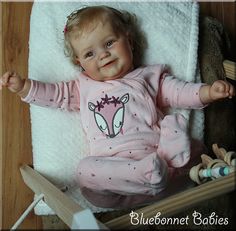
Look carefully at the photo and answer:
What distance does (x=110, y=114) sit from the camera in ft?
3.01

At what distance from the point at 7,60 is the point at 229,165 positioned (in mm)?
600

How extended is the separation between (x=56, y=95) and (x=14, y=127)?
7.0 inches

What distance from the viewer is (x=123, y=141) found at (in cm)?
89

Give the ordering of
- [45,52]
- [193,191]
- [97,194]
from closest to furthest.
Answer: [193,191] < [97,194] < [45,52]

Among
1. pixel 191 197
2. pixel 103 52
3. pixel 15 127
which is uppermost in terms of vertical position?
pixel 103 52

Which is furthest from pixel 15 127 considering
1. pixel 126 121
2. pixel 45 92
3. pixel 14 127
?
pixel 126 121

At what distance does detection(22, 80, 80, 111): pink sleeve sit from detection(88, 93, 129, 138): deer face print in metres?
0.05

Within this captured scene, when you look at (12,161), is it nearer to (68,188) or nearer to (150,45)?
(68,188)

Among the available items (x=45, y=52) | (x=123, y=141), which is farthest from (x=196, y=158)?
(x=45, y=52)

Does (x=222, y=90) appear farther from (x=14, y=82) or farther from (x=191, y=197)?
(x=14, y=82)

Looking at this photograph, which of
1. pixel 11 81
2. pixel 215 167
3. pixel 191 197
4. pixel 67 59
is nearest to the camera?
pixel 191 197

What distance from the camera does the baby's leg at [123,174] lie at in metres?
0.78

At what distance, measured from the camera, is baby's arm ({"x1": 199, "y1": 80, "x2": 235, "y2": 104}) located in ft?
2.66

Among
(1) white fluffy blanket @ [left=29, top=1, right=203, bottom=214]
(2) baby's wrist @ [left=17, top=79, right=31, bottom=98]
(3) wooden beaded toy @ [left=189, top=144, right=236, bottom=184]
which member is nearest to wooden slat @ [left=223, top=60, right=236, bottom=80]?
(1) white fluffy blanket @ [left=29, top=1, right=203, bottom=214]
